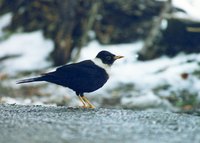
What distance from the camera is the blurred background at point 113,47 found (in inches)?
381

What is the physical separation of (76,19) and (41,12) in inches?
34.9

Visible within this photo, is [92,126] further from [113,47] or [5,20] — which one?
[5,20]

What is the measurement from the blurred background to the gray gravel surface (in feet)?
10.4

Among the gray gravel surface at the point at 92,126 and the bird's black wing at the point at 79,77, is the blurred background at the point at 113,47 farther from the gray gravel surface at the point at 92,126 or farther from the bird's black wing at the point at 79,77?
the gray gravel surface at the point at 92,126

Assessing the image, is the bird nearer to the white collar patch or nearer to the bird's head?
the white collar patch

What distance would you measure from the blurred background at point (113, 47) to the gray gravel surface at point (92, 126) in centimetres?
317

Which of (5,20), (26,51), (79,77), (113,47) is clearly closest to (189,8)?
(113,47)

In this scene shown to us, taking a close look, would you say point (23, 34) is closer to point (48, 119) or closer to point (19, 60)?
point (19, 60)

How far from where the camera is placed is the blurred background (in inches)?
381

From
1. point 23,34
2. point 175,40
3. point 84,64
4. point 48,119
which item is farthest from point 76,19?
point 48,119

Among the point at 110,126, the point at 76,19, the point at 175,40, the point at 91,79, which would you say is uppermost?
the point at 76,19

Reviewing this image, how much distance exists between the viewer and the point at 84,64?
667 centimetres

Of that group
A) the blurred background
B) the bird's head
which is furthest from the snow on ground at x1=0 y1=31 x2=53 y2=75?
the bird's head

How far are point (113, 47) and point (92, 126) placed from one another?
5.90 meters
